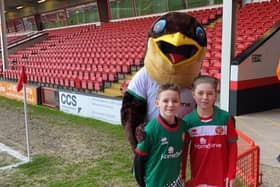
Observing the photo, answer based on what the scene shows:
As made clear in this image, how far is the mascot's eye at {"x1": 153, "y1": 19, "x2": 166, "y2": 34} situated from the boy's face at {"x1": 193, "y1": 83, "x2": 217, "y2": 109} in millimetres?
386

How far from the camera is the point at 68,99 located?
8.92 metres

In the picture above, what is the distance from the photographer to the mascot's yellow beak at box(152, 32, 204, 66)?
2.07 m

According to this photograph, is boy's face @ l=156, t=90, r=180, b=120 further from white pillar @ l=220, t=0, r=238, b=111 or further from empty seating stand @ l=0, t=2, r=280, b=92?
empty seating stand @ l=0, t=2, r=280, b=92

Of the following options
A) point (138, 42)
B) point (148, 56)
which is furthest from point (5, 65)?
point (148, 56)

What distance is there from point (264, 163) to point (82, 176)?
2.22m

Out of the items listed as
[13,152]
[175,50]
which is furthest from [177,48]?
[13,152]

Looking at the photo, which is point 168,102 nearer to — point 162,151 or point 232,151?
point 162,151

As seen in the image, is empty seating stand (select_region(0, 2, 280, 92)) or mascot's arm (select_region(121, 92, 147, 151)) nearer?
mascot's arm (select_region(121, 92, 147, 151))

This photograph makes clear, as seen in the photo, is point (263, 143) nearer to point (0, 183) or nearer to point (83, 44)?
point (0, 183)

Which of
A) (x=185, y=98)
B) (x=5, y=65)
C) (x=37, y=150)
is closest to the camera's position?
(x=185, y=98)

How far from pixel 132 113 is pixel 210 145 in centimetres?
49

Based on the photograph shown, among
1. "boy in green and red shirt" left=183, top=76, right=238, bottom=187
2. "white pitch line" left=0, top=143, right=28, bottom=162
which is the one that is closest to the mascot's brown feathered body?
"boy in green and red shirt" left=183, top=76, right=238, bottom=187

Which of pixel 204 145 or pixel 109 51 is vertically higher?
pixel 204 145

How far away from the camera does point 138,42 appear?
510 inches
